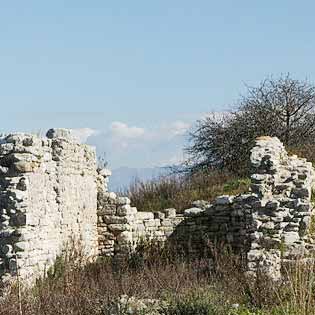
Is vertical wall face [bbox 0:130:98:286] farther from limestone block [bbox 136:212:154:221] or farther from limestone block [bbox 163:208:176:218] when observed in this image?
limestone block [bbox 163:208:176:218]

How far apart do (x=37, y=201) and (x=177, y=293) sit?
137 inches

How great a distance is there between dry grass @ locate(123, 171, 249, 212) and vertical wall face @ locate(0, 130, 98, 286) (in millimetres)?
5120

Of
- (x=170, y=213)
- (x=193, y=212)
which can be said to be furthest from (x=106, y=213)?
(x=193, y=212)

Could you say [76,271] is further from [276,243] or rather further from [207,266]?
[276,243]

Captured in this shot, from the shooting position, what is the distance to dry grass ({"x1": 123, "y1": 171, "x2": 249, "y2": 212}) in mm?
23203

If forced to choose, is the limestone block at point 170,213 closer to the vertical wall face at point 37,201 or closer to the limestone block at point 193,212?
the limestone block at point 193,212

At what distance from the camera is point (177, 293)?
13359mm

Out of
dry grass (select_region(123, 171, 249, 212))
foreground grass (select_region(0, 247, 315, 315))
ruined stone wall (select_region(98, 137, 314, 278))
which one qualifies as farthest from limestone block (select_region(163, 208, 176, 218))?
foreground grass (select_region(0, 247, 315, 315))

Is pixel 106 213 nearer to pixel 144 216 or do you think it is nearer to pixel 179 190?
pixel 144 216

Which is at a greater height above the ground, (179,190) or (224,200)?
(179,190)

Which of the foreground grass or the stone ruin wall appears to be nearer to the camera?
the foreground grass

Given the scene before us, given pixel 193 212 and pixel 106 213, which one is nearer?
pixel 106 213

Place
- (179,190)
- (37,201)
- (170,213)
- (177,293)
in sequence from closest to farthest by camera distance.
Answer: (177,293) → (37,201) → (170,213) → (179,190)

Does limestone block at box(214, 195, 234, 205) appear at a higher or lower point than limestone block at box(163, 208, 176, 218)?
higher
